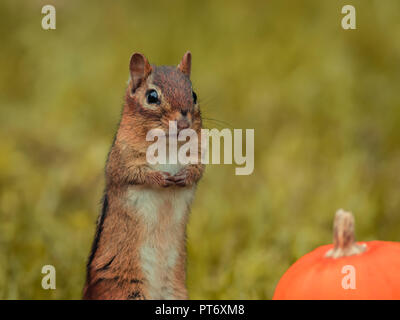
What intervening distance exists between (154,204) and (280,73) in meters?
4.77

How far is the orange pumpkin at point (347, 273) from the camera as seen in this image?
3.09m

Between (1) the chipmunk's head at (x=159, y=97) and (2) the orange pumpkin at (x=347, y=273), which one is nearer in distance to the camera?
(2) the orange pumpkin at (x=347, y=273)

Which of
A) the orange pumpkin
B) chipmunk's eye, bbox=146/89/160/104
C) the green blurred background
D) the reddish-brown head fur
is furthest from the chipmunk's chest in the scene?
the green blurred background

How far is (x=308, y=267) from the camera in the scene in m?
3.28

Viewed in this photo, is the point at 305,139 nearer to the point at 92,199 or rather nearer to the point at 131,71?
the point at 92,199

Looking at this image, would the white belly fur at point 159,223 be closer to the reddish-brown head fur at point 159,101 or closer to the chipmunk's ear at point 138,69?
the reddish-brown head fur at point 159,101

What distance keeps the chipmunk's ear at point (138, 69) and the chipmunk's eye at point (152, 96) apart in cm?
7

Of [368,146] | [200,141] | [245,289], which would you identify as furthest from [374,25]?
[200,141]

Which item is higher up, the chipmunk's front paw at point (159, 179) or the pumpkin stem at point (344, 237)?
Result: the chipmunk's front paw at point (159, 179)

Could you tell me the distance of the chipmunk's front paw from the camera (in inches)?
125

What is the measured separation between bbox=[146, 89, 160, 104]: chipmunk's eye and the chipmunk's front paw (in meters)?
0.34

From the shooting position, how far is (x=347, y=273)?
312 cm

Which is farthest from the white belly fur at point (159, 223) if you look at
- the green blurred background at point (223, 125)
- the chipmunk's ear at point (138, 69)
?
the green blurred background at point (223, 125)

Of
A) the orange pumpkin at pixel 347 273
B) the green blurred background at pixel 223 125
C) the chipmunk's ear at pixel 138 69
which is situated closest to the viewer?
the orange pumpkin at pixel 347 273
